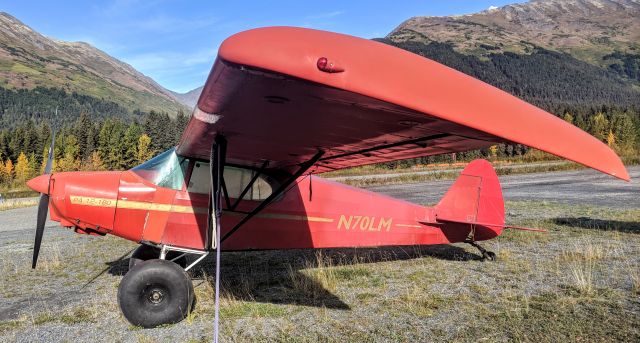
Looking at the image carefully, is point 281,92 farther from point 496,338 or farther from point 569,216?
point 569,216

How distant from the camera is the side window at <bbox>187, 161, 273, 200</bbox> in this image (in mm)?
5633

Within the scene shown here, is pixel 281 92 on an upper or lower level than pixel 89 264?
upper

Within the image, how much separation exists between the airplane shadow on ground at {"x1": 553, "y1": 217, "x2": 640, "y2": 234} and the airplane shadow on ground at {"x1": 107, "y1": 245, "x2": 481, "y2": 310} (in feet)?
13.2

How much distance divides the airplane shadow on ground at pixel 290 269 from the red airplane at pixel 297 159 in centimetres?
59

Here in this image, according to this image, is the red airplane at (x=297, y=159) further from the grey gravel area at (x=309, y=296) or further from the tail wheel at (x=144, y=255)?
the grey gravel area at (x=309, y=296)

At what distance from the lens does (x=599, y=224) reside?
1026 cm

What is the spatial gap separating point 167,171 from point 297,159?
1.90 metres

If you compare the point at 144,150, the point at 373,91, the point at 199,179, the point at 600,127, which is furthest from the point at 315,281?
the point at 600,127

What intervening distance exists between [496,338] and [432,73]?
2845 mm

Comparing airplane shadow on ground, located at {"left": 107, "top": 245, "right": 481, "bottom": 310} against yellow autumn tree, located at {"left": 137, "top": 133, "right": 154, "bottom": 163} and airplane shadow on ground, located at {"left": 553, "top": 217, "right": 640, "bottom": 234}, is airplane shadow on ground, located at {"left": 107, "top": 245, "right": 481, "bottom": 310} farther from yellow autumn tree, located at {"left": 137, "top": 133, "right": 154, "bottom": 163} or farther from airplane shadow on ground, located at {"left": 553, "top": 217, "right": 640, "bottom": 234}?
yellow autumn tree, located at {"left": 137, "top": 133, "right": 154, "bottom": 163}

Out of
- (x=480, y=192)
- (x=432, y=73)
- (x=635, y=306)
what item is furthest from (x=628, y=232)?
(x=432, y=73)

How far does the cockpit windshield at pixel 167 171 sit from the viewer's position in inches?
218

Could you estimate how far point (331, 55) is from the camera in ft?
7.04

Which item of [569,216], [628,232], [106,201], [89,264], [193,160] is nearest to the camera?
[106,201]
